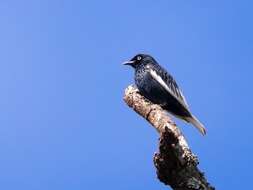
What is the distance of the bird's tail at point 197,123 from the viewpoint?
9438 mm

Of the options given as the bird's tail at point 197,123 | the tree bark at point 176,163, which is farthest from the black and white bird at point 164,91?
the tree bark at point 176,163

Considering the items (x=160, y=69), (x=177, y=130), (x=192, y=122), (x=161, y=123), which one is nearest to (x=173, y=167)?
(x=177, y=130)

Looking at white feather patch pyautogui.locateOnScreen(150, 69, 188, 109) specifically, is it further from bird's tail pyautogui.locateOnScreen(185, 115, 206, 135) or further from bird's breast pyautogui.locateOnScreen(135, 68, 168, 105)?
bird's tail pyautogui.locateOnScreen(185, 115, 206, 135)

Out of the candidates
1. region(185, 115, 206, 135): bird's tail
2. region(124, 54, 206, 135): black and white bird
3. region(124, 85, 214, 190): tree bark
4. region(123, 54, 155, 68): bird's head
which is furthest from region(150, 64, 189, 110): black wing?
region(124, 85, 214, 190): tree bark

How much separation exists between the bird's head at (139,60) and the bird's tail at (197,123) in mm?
1679

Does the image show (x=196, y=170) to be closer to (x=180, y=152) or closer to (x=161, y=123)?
(x=180, y=152)

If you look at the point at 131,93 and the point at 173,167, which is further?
the point at 131,93

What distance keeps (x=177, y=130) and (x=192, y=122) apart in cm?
530

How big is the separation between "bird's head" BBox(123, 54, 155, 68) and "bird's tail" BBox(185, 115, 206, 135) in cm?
168

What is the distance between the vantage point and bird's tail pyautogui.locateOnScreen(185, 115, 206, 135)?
944 cm

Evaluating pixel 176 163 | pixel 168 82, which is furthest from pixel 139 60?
pixel 176 163

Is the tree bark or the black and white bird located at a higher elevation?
the black and white bird

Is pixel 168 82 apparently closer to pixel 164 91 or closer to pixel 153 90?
pixel 164 91

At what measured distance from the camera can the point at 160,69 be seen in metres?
11.1
